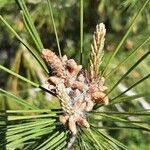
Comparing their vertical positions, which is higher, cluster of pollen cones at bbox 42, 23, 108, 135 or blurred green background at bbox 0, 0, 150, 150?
blurred green background at bbox 0, 0, 150, 150

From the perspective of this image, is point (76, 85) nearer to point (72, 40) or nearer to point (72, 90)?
point (72, 90)

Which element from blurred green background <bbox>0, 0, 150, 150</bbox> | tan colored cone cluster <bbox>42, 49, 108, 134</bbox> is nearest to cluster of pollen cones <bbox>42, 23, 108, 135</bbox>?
tan colored cone cluster <bbox>42, 49, 108, 134</bbox>

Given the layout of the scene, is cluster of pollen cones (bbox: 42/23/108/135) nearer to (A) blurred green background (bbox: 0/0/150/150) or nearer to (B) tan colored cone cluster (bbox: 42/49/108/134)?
(B) tan colored cone cluster (bbox: 42/49/108/134)

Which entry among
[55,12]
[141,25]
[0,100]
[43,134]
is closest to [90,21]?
[141,25]

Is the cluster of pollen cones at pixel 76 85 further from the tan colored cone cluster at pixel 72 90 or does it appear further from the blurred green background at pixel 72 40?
the blurred green background at pixel 72 40

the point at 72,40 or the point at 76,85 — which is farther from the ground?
the point at 72,40

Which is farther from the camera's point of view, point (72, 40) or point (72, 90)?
point (72, 40)

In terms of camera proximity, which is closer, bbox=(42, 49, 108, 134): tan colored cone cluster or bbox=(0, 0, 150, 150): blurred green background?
bbox=(42, 49, 108, 134): tan colored cone cluster

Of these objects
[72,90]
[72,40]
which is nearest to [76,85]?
[72,90]
